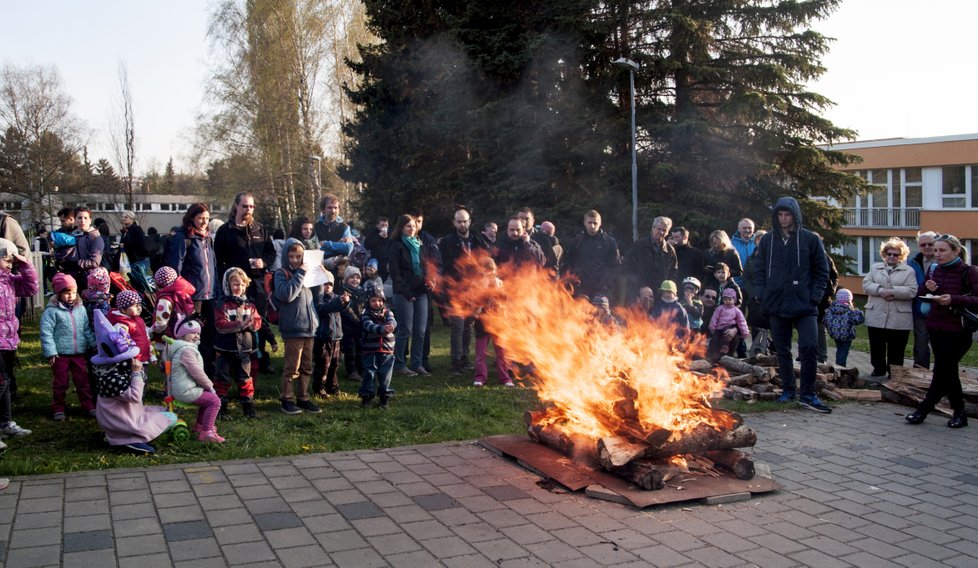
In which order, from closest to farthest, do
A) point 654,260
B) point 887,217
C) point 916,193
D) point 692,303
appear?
point 692,303
point 654,260
point 916,193
point 887,217

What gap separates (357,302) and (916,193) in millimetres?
41632

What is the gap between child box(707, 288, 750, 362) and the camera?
38.0ft

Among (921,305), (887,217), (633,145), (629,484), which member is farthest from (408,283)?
(887,217)

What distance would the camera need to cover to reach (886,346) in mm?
12180

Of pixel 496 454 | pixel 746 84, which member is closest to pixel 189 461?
pixel 496 454

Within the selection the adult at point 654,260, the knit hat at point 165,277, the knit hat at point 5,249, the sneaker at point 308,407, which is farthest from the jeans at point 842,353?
the knit hat at point 5,249

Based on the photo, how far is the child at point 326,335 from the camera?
359 inches

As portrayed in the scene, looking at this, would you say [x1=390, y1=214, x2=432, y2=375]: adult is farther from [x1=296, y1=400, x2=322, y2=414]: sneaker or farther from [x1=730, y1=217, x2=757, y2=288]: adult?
[x1=730, y1=217, x2=757, y2=288]: adult

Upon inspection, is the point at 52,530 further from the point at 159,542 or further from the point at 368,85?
the point at 368,85

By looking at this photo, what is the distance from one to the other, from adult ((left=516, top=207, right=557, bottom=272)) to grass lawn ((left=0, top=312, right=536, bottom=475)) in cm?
242

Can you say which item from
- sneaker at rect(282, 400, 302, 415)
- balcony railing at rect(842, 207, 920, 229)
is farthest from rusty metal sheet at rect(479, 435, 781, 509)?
balcony railing at rect(842, 207, 920, 229)

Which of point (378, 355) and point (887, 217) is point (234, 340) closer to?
point (378, 355)

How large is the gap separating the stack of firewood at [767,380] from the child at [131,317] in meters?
6.54

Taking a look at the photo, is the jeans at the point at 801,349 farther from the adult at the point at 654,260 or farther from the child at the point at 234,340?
the child at the point at 234,340
